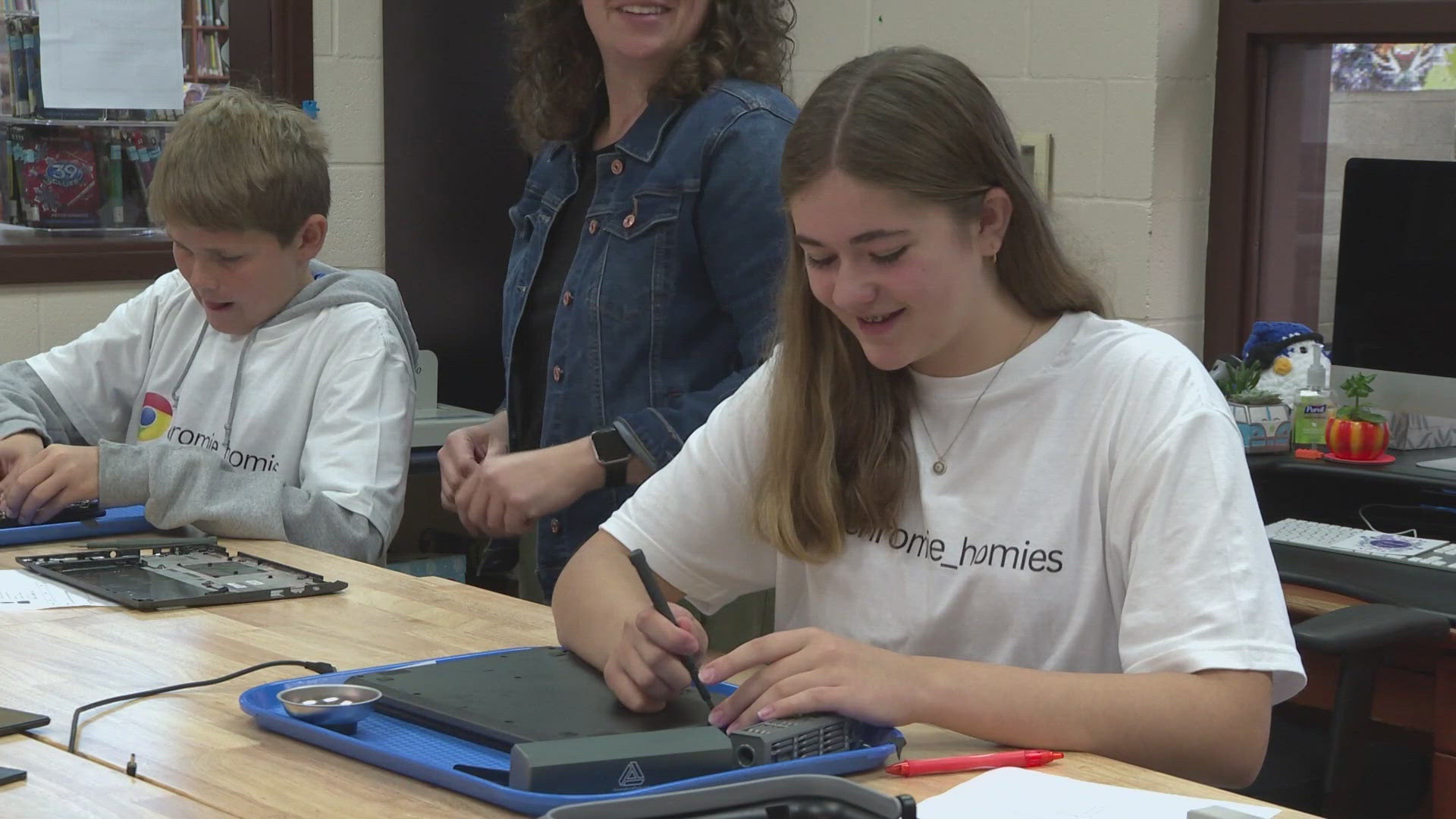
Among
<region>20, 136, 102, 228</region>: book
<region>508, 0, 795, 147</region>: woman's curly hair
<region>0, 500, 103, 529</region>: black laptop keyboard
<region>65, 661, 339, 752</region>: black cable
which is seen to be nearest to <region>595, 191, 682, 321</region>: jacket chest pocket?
<region>508, 0, 795, 147</region>: woman's curly hair

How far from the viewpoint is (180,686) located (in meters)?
1.36

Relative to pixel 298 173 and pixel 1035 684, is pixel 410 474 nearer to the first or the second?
pixel 298 173

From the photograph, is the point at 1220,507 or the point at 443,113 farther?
the point at 443,113

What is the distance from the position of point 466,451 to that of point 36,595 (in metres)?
0.50

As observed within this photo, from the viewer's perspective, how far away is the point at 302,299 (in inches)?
87.7

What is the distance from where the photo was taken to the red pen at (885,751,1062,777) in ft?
3.76

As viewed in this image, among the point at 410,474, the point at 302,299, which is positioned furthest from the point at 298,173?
the point at 410,474

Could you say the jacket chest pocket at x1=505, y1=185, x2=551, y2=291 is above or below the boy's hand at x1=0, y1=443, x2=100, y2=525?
above

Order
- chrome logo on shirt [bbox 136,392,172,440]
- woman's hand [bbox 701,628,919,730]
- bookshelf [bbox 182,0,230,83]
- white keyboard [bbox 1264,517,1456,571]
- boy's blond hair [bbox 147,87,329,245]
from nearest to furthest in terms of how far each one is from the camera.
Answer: woman's hand [bbox 701,628,919,730]
boy's blond hair [bbox 147,87,329,245]
chrome logo on shirt [bbox 136,392,172,440]
white keyboard [bbox 1264,517,1456,571]
bookshelf [bbox 182,0,230,83]

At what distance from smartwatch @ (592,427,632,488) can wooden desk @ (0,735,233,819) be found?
702 mm

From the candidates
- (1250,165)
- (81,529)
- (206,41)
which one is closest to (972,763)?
(81,529)

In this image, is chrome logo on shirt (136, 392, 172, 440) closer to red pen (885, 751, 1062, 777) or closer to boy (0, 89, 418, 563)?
boy (0, 89, 418, 563)

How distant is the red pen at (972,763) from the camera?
1.15 metres

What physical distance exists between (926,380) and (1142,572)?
30cm
